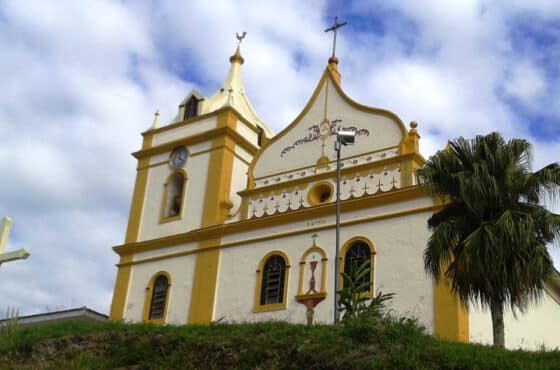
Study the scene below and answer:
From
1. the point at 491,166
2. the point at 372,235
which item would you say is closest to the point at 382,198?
the point at 372,235

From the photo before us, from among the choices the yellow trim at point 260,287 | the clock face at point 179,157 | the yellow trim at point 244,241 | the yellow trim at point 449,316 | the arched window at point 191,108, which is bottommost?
the yellow trim at point 449,316

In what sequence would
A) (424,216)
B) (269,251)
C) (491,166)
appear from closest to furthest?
(491,166) → (424,216) → (269,251)

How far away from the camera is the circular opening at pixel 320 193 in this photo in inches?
1030

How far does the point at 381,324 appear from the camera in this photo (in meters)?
15.5

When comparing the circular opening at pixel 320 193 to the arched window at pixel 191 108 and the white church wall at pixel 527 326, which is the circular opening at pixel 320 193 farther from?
the arched window at pixel 191 108

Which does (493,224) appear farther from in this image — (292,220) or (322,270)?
(292,220)

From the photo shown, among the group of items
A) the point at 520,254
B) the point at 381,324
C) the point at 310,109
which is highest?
the point at 310,109

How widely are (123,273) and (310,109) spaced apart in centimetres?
942

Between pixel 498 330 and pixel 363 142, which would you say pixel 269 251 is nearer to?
pixel 363 142

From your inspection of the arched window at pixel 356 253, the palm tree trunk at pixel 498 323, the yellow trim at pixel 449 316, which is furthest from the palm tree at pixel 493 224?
the arched window at pixel 356 253

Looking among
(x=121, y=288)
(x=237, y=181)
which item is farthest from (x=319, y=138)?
(x=121, y=288)

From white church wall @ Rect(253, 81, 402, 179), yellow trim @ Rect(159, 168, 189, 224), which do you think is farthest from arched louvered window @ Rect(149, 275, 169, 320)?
white church wall @ Rect(253, 81, 402, 179)

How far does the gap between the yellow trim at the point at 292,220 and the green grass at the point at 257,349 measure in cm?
792

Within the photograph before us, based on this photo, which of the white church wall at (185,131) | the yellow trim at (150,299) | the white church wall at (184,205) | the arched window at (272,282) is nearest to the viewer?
the arched window at (272,282)
